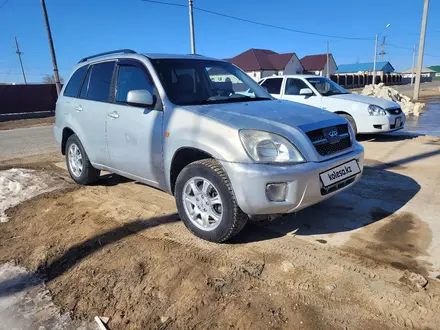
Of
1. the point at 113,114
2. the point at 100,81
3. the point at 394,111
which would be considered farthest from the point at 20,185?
the point at 394,111

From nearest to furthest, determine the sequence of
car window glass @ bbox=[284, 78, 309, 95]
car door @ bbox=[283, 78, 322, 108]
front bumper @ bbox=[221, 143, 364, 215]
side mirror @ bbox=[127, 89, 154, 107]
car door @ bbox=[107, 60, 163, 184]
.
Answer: front bumper @ bbox=[221, 143, 364, 215] → side mirror @ bbox=[127, 89, 154, 107] → car door @ bbox=[107, 60, 163, 184] → car door @ bbox=[283, 78, 322, 108] → car window glass @ bbox=[284, 78, 309, 95]

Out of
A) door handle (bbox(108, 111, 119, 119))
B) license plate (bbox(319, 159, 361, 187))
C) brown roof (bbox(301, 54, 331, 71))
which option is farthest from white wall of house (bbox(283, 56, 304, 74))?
license plate (bbox(319, 159, 361, 187))

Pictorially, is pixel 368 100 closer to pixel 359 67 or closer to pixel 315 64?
pixel 315 64

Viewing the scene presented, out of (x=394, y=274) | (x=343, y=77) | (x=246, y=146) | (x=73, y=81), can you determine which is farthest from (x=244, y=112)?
(x=343, y=77)

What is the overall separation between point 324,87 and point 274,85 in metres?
1.30

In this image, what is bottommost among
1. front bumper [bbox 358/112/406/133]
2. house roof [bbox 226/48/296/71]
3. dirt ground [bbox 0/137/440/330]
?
dirt ground [bbox 0/137/440/330]

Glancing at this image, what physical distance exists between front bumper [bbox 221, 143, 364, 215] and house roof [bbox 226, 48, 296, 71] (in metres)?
52.3

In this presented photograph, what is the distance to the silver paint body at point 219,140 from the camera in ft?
9.25

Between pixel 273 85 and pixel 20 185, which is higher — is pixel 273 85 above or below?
Result: above

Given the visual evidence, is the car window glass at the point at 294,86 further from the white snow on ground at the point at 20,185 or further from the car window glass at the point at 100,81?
the white snow on ground at the point at 20,185

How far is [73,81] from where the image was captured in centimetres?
517

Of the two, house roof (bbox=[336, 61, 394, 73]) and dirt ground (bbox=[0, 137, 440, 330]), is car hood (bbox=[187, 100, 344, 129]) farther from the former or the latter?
house roof (bbox=[336, 61, 394, 73])

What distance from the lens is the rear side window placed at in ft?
16.3

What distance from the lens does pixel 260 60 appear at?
181 feet
